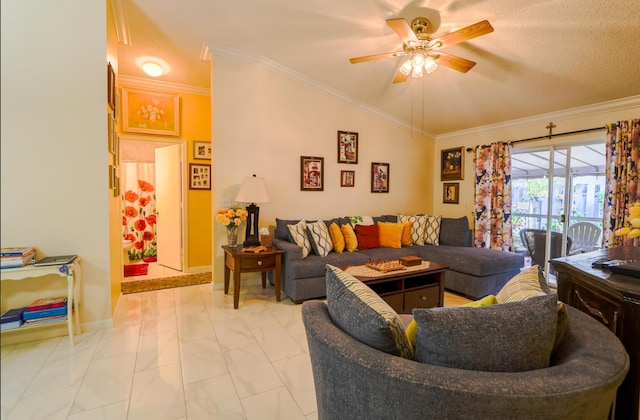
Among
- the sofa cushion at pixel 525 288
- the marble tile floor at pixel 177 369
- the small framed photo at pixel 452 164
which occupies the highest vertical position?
the small framed photo at pixel 452 164

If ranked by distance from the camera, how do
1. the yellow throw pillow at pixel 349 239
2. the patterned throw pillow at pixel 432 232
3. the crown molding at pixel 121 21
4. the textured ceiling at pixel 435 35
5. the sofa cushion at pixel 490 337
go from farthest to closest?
the patterned throw pillow at pixel 432 232
the yellow throw pillow at pixel 349 239
the crown molding at pixel 121 21
the textured ceiling at pixel 435 35
the sofa cushion at pixel 490 337

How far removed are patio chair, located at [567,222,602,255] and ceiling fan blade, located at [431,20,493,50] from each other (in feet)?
9.73

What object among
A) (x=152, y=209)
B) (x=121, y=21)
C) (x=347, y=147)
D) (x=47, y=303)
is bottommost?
(x=47, y=303)

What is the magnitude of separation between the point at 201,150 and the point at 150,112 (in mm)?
801

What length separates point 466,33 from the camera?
2.17 meters

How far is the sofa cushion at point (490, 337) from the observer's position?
2.88 feet

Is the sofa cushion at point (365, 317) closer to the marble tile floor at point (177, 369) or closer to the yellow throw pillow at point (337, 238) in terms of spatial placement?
the marble tile floor at point (177, 369)

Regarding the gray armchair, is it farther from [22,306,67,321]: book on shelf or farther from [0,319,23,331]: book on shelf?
[22,306,67,321]: book on shelf

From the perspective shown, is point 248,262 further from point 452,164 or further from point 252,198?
point 452,164

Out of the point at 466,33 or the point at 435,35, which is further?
the point at 435,35

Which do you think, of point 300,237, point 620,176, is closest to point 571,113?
point 620,176

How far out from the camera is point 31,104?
1.63ft

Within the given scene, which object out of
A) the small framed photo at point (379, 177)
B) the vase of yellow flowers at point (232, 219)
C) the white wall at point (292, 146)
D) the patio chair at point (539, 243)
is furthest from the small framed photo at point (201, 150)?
the patio chair at point (539, 243)

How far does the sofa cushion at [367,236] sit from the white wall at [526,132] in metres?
1.71
